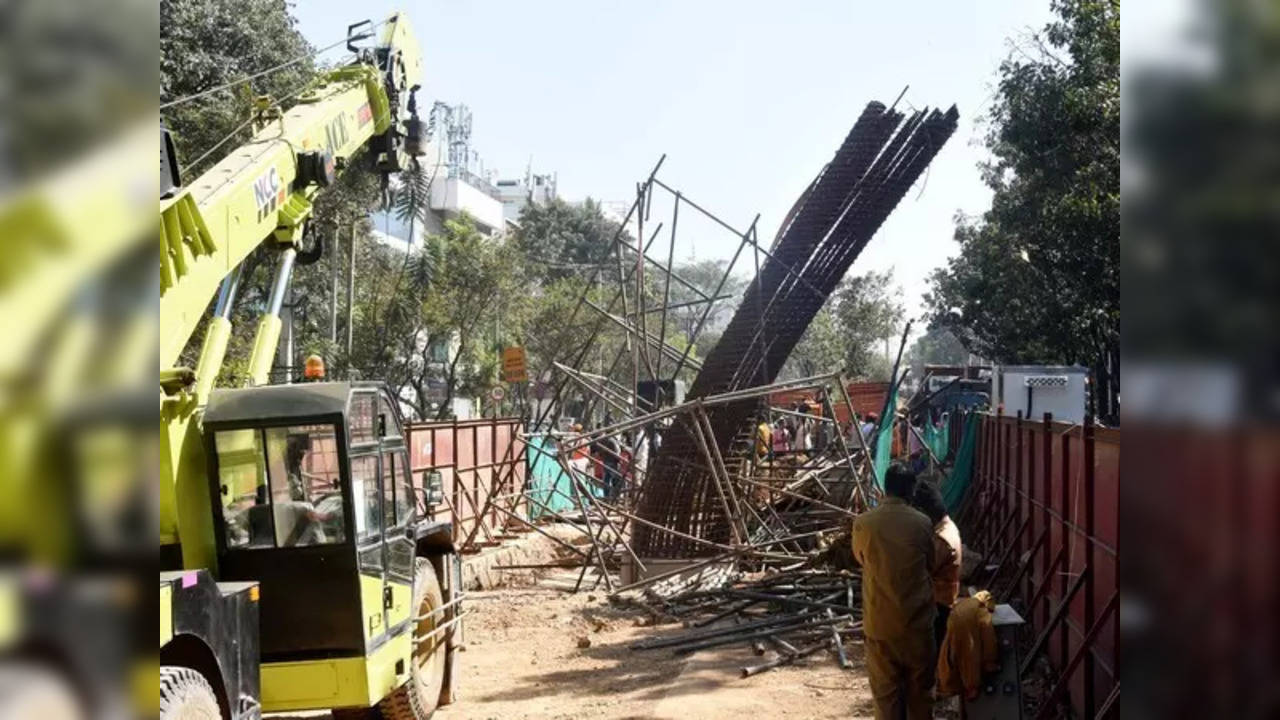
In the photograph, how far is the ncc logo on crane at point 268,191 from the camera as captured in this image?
843cm

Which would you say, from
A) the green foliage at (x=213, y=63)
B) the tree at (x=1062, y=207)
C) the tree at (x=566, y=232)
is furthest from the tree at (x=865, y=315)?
the green foliage at (x=213, y=63)

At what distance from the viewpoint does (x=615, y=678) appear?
38.7 feet

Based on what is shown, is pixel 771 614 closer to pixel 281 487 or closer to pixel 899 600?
pixel 899 600

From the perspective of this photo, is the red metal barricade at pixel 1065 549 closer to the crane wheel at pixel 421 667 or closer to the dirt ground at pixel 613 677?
the dirt ground at pixel 613 677

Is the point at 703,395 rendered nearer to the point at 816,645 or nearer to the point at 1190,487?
the point at 816,645

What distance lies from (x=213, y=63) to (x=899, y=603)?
51.4ft

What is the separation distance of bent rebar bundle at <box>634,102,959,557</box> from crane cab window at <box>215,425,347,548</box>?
842 cm

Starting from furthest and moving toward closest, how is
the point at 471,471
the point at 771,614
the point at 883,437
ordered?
the point at 471,471 < the point at 883,437 < the point at 771,614

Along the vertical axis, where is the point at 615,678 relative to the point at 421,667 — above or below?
below

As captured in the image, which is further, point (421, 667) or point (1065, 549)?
point (421, 667)

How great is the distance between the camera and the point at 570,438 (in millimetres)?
15406

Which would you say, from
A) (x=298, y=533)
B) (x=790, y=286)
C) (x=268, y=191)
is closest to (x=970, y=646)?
(x=298, y=533)

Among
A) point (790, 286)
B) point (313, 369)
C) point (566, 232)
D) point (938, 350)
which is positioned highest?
point (566, 232)

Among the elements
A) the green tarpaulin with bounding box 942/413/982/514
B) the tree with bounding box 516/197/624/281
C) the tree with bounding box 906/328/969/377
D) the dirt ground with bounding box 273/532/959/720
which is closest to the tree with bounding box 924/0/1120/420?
the green tarpaulin with bounding box 942/413/982/514
